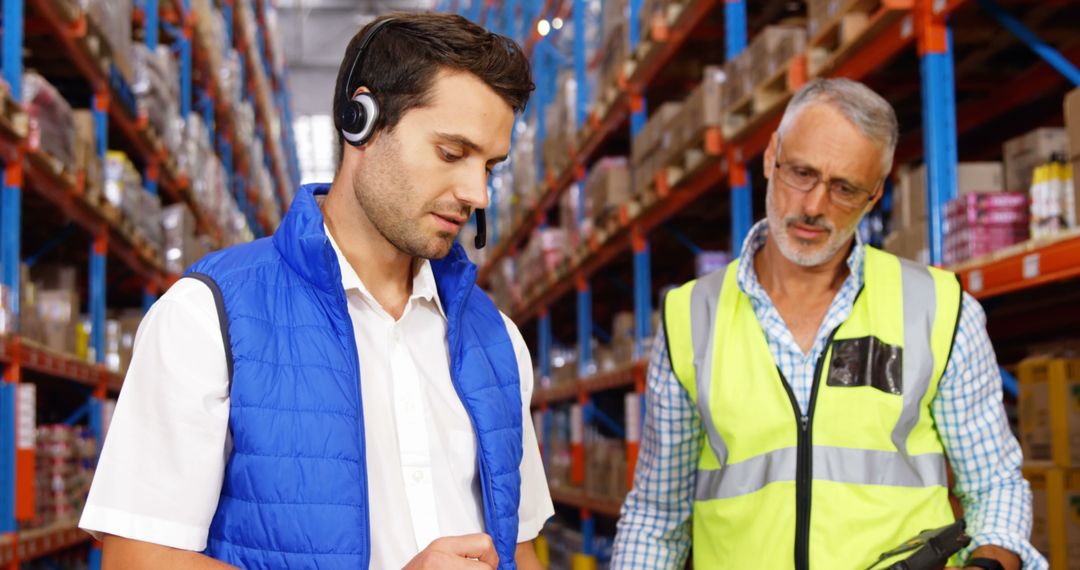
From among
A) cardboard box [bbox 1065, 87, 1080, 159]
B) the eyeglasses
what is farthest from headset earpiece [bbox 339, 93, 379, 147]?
cardboard box [bbox 1065, 87, 1080, 159]

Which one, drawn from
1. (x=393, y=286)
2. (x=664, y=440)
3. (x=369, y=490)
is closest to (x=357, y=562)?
(x=369, y=490)

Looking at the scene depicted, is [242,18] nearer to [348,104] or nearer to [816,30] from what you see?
[816,30]

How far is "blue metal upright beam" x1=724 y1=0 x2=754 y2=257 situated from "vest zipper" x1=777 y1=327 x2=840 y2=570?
10.6 ft

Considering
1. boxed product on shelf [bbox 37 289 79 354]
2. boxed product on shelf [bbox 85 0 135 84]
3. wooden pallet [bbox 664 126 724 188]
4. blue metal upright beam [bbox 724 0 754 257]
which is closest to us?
blue metal upright beam [bbox 724 0 754 257]

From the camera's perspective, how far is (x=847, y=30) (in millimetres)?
4145

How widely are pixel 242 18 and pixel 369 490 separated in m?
13.1

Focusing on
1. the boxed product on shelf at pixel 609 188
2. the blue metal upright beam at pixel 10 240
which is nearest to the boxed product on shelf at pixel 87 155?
the blue metal upright beam at pixel 10 240

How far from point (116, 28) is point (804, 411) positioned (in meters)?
5.58

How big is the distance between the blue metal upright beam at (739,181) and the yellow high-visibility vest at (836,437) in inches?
123

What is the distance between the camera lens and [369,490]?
5.25ft

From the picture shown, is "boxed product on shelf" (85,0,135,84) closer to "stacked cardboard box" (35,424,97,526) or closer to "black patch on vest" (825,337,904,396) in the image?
"stacked cardboard box" (35,424,97,526)

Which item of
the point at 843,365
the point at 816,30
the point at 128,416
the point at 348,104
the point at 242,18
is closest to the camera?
the point at 128,416

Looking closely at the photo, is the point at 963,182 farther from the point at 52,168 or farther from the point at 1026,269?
the point at 52,168

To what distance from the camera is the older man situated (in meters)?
2.37
